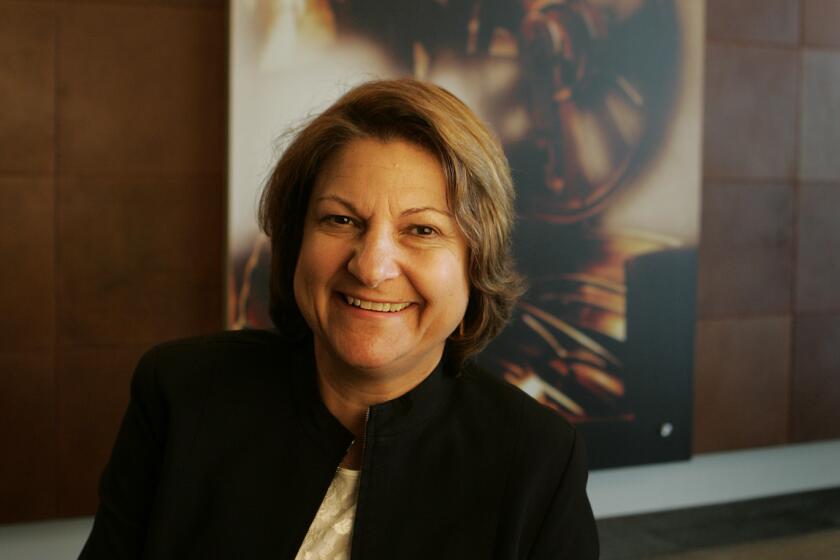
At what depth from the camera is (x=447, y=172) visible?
4.21 ft

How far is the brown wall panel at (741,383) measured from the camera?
4090 millimetres

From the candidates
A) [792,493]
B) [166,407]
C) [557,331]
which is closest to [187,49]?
[557,331]

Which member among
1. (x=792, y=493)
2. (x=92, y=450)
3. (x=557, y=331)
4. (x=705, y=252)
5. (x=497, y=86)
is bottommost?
(x=792, y=493)

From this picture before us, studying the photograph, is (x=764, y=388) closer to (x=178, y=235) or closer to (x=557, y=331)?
(x=557, y=331)

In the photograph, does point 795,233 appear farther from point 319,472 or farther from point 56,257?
point 319,472

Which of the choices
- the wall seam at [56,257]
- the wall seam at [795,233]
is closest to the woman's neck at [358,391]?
the wall seam at [56,257]

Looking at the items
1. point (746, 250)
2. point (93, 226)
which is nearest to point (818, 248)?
point (746, 250)

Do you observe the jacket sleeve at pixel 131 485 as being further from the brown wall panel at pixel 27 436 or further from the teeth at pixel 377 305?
the brown wall panel at pixel 27 436

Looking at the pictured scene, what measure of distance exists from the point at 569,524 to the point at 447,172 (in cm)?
49

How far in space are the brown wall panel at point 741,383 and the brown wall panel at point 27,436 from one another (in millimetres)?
2506

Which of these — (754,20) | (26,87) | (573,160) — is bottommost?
(573,160)

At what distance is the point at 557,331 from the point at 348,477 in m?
2.45

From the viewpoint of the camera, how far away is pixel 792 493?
4441 millimetres

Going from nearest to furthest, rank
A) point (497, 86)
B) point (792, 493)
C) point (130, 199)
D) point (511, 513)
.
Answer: point (511, 513) → point (130, 199) → point (497, 86) → point (792, 493)
